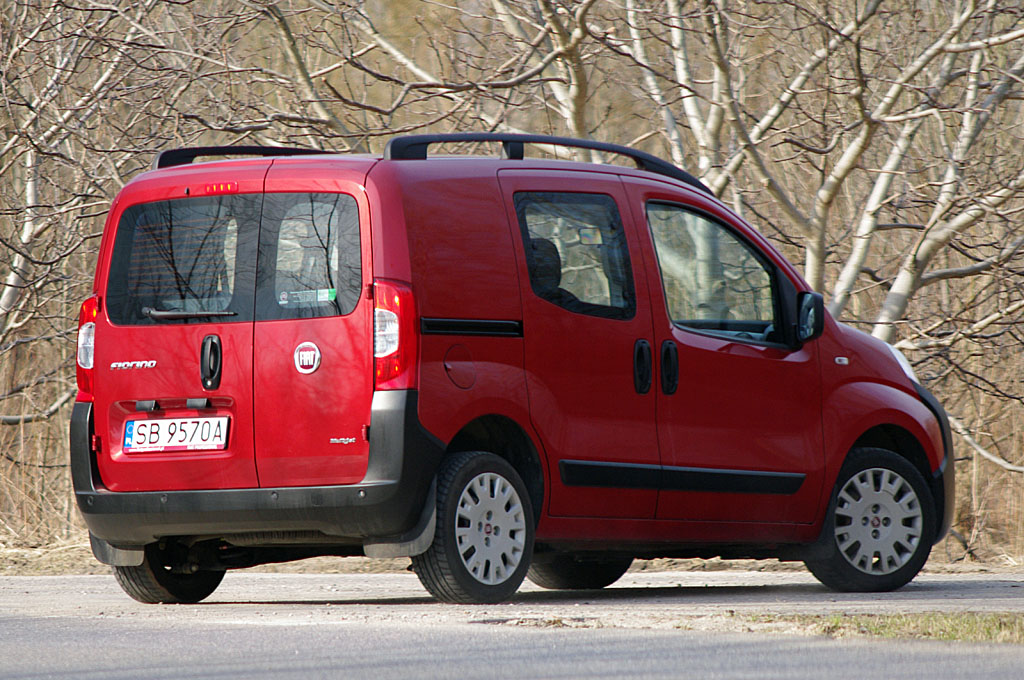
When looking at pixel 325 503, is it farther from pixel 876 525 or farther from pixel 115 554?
pixel 876 525

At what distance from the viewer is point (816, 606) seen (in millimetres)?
7594

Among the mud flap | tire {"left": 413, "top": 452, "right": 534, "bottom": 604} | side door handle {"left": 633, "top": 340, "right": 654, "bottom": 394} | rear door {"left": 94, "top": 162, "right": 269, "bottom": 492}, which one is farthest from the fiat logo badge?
side door handle {"left": 633, "top": 340, "right": 654, "bottom": 394}

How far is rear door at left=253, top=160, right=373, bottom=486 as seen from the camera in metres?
7.16

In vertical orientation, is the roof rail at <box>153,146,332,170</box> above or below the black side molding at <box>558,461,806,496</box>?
above

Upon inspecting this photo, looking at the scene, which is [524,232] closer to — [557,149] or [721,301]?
[721,301]

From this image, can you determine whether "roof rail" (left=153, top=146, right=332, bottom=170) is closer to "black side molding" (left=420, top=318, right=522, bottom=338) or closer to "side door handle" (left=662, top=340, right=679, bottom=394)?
"black side molding" (left=420, top=318, right=522, bottom=338)

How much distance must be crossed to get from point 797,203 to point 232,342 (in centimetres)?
888

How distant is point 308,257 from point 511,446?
1273 mm

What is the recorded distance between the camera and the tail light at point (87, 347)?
7789 millimetres

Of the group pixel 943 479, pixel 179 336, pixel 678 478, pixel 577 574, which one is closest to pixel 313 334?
pixel 179 336

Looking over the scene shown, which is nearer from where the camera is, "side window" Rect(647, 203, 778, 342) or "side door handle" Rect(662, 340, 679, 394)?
"side door handle" Rect(662, 340, 679, 394)

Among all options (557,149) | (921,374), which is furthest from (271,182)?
(921,374)

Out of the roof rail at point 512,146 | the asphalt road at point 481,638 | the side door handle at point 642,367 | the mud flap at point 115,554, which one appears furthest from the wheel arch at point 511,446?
the mud flap at point 115,554

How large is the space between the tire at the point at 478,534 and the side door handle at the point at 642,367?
827mm
